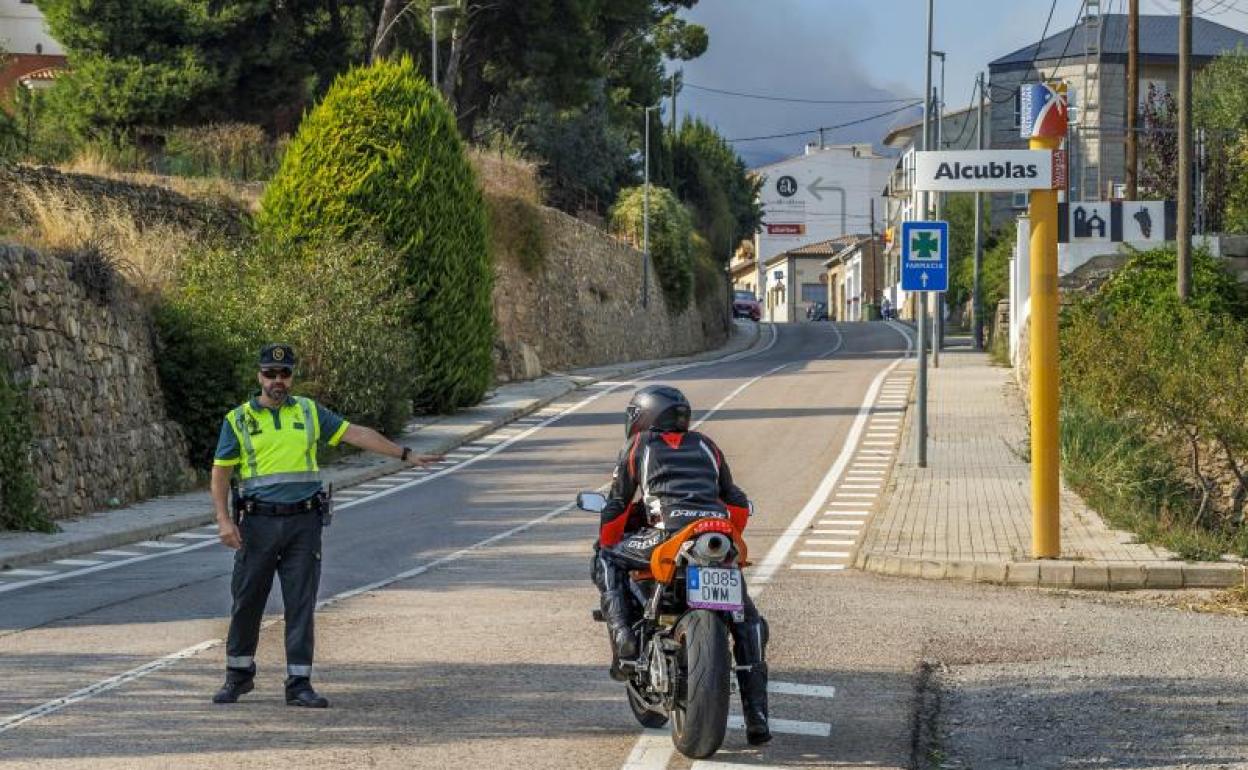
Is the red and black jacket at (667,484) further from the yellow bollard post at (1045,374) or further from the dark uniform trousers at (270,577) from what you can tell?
the yellow bollard post at (1045,374)

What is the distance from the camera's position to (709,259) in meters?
78.7

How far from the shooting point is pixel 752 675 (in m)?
8.01

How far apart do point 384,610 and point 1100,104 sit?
68.6 metres

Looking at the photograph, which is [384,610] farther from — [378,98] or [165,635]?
[378,98]

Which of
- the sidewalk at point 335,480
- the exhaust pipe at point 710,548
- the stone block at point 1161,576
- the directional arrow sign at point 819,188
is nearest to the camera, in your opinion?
the exhaust pipe at point 710,548

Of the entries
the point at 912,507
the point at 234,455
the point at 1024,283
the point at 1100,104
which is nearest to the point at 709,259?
the point at 1100,104

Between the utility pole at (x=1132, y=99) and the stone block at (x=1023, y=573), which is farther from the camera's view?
the utility pole at (x=1132, y=99)

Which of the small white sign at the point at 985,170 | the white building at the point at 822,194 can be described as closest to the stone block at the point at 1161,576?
the small white sign at the point at 985,170

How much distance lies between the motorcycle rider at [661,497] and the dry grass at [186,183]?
97.8 ft

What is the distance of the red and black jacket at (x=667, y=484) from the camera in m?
8.27

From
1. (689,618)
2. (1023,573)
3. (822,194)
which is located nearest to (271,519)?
(689,618)

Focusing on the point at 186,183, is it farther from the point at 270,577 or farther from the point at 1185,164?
the point at 270,577

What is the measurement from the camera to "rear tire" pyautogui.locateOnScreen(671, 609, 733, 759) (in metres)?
7.66

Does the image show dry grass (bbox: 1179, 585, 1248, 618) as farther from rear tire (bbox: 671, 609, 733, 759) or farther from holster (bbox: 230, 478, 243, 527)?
holster (bbox: 230, 478, 243, 527)
